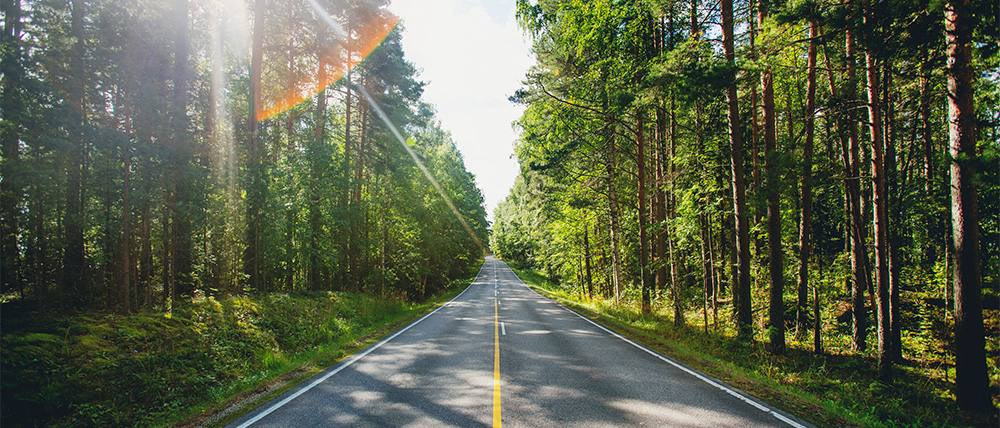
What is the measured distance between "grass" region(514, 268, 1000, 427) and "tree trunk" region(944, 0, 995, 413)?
0.51 metres

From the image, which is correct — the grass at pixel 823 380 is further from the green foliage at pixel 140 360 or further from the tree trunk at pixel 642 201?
the green foliage at pixel 140 360

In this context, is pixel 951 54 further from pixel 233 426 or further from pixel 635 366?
pixel 233 426

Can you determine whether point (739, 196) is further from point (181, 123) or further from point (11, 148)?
point (11, 148)

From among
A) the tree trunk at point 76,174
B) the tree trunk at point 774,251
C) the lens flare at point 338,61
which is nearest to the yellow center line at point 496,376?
the tree trunk at point 774,251

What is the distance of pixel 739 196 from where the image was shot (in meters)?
9.16

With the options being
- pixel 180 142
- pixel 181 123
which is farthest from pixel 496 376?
pixel 181 123

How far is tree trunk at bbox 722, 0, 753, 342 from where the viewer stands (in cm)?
892

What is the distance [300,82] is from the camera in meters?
17.8

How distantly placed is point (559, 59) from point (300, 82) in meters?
13.1

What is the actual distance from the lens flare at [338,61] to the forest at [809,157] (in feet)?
26.9

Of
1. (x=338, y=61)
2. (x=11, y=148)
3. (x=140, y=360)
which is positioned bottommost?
(x=140, y=360)

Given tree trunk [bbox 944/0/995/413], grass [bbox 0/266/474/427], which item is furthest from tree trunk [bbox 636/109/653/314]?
grass [bbox 0/266/474/427]

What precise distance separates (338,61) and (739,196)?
59.2 ft

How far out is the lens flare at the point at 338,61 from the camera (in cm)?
1717
